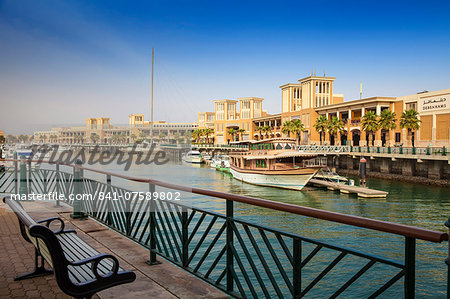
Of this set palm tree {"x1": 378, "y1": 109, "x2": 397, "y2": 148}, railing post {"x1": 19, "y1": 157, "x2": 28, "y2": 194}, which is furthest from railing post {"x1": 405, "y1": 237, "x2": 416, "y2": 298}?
palm tree {"x1": 378, "y1": 109, "x2": 397, "y2": 148}

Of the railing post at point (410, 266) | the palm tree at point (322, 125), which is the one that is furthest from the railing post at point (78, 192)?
the palm tree at point (322, 125)

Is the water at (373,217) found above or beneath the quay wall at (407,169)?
beneath

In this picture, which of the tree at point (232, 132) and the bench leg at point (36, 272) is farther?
the tree at point (232, 132)

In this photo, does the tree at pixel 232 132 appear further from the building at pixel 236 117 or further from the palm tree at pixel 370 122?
the palm tree at pixel 370 122

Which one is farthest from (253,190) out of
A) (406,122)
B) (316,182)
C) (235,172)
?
(406,122)

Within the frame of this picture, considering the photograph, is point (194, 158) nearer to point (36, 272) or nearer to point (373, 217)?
point (373, 217)

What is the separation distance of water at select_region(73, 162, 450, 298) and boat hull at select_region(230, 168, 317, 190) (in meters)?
0.68

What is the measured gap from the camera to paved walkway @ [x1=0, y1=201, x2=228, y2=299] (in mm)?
4176

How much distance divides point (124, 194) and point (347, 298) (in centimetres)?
789

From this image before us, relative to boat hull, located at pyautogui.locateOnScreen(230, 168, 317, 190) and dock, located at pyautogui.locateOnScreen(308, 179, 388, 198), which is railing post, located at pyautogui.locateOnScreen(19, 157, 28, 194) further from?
boat hull, located at pyautogui.locateOnScreen(230, 168, 317, 190)

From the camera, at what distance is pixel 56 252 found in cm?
307

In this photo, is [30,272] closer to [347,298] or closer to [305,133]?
[347,298]

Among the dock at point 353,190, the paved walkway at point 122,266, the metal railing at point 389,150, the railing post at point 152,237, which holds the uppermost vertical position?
the metal railing at point 389,150

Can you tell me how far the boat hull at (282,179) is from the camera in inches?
1298
